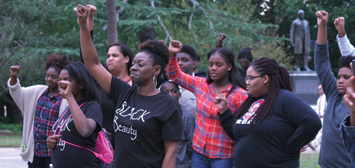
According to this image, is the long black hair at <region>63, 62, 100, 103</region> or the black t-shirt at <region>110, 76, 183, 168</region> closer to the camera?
the black t-shirt at <region>110, 76, 183, 168</region>

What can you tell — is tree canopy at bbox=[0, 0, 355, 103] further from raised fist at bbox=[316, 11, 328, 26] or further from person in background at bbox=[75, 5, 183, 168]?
person in background at bbox=[75, 5, 183, 168]

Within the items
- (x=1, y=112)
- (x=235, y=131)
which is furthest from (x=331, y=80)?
(x=1, y=112)

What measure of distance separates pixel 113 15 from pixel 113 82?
1022 centimetres

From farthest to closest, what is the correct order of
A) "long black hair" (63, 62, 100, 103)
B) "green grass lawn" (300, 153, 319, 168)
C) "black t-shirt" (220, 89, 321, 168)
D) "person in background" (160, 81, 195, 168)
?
1. "green grass lawn" (300, 153, 319, 168)
2. "person in background" (160, 81, 195, 168)
3. "long black hair" (63, 62, 100, 103)
4. "black t-shirt" (220, 89, 321, 168)

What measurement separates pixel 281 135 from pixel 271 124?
130 mm

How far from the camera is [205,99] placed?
4887 millimetres

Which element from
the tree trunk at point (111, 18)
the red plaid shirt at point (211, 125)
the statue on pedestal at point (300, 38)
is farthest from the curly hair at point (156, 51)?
the statue on pedestal at point (300, 38)

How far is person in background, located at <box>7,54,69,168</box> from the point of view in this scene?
17.6ft

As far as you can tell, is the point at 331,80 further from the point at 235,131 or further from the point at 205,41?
the point at 205,41

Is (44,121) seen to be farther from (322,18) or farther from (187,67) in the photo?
(322,18)

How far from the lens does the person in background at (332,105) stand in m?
4.33

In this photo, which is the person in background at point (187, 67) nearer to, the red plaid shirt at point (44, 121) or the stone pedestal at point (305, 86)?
the red plaid shirt at point (44, 121)

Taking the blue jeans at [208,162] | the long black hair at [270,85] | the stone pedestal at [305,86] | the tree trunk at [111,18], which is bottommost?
the stone pedestal at [305,86]

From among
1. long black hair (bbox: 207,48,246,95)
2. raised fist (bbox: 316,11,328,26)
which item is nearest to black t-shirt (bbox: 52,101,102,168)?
long black hair (bbox: 207,48,246,95)
